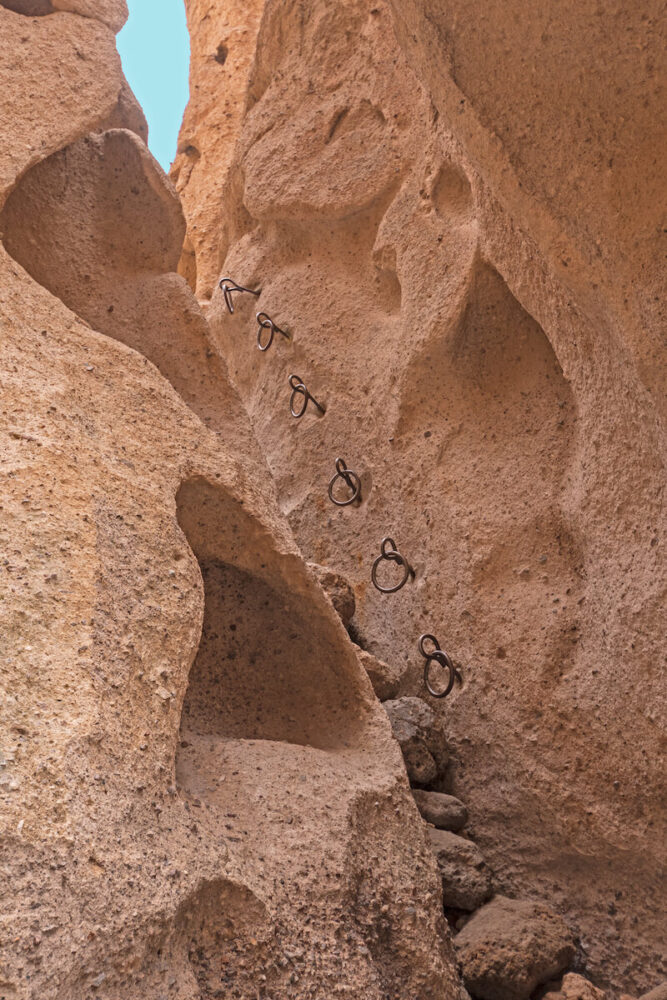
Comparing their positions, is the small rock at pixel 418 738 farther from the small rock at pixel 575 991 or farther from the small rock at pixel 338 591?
the small rock at pixel 575 991

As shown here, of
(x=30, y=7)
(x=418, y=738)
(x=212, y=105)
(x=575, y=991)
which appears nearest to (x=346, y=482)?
(x=418, y=738)

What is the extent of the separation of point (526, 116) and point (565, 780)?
0.98 m

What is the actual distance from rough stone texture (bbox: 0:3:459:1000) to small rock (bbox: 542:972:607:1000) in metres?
0.14

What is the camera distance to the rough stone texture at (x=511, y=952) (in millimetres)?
1290

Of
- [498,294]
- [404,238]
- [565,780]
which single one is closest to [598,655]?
[565,780]

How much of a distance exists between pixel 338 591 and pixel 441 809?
1.53 feet

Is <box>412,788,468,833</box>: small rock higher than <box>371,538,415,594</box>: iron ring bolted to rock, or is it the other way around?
<box>371,538,415,594</box>: iron ring bolted to rock

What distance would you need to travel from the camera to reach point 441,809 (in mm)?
1632

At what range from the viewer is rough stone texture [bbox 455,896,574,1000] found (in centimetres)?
129

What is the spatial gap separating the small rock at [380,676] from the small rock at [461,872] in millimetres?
306

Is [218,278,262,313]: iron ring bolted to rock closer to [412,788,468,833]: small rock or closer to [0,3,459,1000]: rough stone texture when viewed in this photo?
[0,3,459,1000]: rough stone texture

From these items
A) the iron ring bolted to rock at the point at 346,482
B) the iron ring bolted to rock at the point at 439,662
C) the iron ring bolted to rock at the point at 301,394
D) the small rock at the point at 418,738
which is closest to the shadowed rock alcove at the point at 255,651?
the small rock at the point at 418,738

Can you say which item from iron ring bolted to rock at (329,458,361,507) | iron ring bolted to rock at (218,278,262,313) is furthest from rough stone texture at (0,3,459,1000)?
iron ring bolted to rock at (218,278,262,313)

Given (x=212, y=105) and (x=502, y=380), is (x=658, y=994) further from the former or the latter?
(x=212, y=105)
